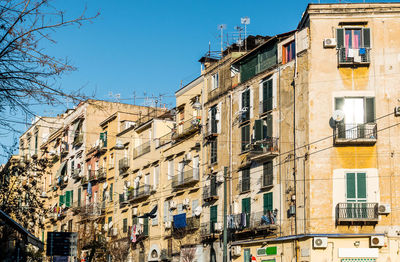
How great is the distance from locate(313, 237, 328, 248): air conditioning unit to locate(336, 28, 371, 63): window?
29.2 ft

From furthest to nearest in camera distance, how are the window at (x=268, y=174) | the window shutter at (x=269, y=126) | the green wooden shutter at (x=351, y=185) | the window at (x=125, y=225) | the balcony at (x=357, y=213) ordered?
1. the window at (x=125, y=225)
2. the window shutter at (x=269, y=126)
3. the window at (x=268, y=174)
4. the green wooden shutter at (x=351, y=185)
5. the balcony at (x=357, y=213)

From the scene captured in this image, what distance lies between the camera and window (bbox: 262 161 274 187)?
37281 mm

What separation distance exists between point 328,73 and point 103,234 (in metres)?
29.2

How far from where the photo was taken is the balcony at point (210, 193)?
139 feet

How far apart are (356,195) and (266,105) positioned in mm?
7610

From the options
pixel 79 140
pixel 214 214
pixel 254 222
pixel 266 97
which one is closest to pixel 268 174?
pixel 254 222

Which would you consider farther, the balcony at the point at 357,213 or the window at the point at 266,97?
the window at the point at 266,97

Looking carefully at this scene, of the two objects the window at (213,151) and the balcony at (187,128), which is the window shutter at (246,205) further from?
the balcony at (187,128)

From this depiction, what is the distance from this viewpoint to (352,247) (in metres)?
33.5

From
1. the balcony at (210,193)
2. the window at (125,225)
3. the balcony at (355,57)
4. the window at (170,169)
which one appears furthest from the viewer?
the window at (125,225)

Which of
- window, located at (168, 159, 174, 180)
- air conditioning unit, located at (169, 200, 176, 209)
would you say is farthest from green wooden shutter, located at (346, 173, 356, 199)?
window, located at (168, 159, 174, 180)

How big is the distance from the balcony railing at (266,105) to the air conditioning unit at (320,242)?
8.15m

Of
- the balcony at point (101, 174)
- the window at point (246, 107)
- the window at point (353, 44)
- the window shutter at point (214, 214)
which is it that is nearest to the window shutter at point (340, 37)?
the window at point (353, 44)

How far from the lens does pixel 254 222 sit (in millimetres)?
37812
